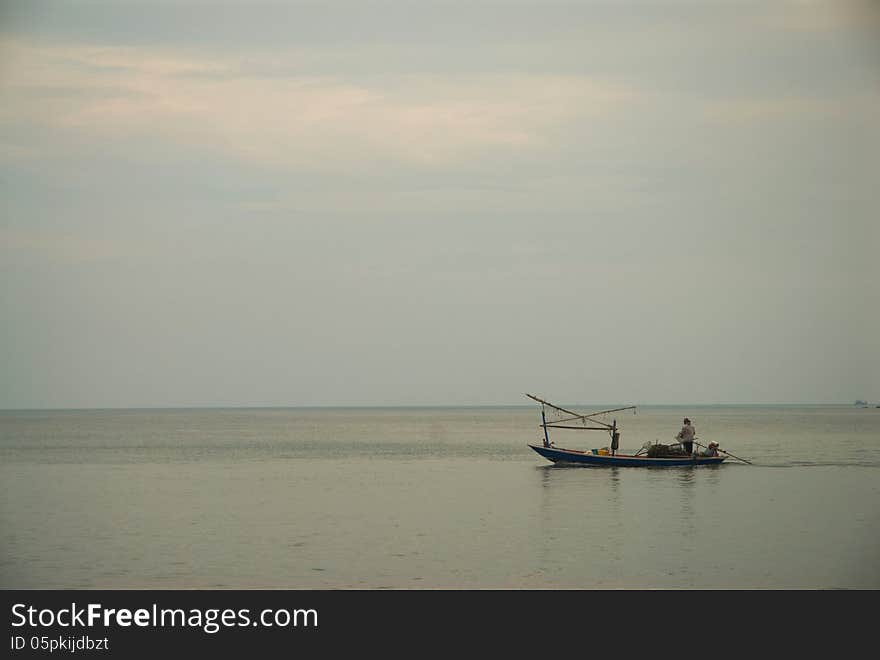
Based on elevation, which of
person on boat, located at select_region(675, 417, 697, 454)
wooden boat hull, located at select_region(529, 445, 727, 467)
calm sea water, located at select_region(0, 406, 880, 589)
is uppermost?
person on boat, located at select_region(675, 417, 697, 454)

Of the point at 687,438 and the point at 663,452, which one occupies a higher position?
the point at 687,438

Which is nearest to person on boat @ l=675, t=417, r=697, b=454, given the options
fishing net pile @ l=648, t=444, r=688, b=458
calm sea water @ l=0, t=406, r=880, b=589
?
fishing net pile @ l=648, t=444, r=688, b=458

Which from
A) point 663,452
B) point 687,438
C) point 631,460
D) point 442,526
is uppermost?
point 687,438

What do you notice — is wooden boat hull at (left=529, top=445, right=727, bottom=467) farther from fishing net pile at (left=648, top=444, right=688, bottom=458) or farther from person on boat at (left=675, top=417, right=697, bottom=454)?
person on boat at (left=675, top=417, right=697, bottom=454)

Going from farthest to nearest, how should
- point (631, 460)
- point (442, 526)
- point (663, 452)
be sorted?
point (663, 452), point (631, 460), point (442, 526)

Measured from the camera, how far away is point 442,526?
28.7 metres

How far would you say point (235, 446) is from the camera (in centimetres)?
7812

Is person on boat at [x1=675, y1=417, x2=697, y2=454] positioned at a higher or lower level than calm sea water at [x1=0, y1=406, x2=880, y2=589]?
higher

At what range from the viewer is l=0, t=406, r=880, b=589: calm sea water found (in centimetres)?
2164

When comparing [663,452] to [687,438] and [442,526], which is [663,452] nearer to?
[687,438]

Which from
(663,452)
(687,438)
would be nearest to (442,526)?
(663,452)
